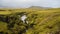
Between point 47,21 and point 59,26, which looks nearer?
point 59,26

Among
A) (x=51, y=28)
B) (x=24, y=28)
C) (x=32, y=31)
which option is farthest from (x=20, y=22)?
(x=51, y=28)

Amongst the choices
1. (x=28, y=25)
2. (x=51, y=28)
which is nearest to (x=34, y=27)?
(x=28, y=25)

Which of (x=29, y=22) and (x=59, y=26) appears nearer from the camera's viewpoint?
(x=59, y=26)

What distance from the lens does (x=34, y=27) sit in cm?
2514

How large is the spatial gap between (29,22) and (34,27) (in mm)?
1155

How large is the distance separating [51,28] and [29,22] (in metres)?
3.66

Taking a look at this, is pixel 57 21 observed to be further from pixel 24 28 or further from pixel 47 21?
pixel 24 28

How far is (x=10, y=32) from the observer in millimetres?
24438

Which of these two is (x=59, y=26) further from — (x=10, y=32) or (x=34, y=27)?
(x=10, y=32)

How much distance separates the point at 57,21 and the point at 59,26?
1.35 metres

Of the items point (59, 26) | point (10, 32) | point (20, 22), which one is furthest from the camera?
point (20, 22)

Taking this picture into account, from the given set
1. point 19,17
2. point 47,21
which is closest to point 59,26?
point 47,21

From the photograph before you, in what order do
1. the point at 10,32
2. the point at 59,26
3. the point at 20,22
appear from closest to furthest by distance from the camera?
the point at 59,26 → the point at 10,32 → the point at 20,22

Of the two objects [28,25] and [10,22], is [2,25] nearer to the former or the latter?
[10,22]
